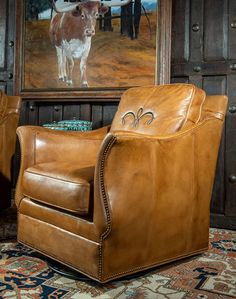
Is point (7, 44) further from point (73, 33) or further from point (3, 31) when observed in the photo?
point (73, 33)

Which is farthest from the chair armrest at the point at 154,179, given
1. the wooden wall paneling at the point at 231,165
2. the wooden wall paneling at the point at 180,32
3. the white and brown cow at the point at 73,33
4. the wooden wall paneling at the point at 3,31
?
the wooden wall paneling at the point at 3,31

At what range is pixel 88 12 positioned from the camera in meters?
2.87

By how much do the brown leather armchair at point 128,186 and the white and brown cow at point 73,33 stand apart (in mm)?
976

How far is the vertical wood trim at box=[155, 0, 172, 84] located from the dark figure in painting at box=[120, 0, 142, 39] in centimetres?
18

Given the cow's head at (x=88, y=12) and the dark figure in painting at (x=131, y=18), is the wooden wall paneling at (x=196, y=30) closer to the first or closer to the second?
the dark figure in painting at (x=131, y=18)

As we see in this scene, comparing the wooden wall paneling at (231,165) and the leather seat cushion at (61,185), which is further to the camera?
the wooden wall paneling at (231,165)

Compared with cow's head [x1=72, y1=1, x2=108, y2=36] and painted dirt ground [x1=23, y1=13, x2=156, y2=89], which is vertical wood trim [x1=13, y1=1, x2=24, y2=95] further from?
cow's head [x1=72, y1=1, x2=108, y2=36]

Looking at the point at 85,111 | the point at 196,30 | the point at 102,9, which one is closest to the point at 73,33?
the point at 102,9

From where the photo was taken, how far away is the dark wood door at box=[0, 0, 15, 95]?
3242 millimetres

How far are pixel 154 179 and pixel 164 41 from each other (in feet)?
4.46

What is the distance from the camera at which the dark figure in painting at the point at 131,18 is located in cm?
269

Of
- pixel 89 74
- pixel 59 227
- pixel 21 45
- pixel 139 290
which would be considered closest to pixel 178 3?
pixel 89 74

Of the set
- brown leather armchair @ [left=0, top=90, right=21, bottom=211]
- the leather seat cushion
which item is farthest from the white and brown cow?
the leather seat cushion

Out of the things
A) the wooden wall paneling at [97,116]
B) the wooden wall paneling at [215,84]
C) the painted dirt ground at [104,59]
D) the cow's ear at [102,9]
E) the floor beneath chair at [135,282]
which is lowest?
the floor beneath chair at [135,282]
